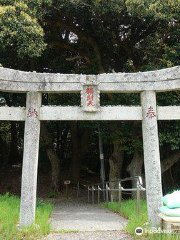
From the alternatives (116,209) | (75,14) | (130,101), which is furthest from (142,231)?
(75,14)

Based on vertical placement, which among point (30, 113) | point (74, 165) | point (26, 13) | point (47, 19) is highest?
point (47, 19)

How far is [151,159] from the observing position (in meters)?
5.80

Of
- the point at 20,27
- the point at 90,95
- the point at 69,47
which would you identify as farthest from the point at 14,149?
the point at 90,95

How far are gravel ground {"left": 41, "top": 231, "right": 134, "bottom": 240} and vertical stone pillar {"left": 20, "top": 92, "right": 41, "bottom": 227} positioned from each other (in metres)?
0.69

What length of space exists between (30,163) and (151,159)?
95.5 inches

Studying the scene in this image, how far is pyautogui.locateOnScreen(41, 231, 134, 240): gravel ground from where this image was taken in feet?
17.0

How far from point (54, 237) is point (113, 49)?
886 cm

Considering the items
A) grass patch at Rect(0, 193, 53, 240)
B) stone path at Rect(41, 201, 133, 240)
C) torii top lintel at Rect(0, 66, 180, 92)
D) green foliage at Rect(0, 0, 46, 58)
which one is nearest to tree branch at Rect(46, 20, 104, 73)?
green foliage at Rect(0, 0, 46, 58)

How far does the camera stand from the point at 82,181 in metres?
18.2

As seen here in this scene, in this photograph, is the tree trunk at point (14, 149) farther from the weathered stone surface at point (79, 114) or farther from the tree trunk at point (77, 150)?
the weathered stone surface at point (79, 114)

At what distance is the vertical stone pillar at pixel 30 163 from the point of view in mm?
5691

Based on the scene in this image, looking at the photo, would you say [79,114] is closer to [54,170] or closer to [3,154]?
[54,170]

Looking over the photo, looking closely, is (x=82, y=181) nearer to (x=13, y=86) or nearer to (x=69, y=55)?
(x=69, y=55)

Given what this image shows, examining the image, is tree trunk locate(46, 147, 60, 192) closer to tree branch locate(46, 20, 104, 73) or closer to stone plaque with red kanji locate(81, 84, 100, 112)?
tree branch locate(46, 20, 104, 73)
